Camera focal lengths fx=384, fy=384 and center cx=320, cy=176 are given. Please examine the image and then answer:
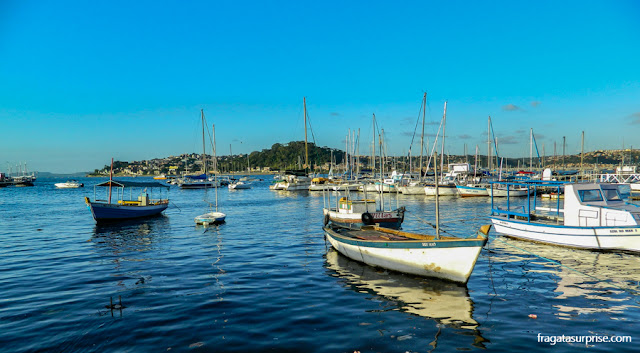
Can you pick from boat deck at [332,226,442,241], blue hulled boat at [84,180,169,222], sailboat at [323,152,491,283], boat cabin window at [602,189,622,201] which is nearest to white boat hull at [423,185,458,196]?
blue hulled boat at [84,180,169,222]

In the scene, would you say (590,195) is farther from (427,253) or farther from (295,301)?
(295,301)

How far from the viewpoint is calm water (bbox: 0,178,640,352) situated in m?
11.0

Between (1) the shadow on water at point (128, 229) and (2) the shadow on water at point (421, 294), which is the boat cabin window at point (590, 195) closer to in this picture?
(2) the shadow on water at point (421, 294)

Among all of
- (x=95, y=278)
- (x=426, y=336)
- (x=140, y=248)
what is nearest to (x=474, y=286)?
(x=426, y=336)

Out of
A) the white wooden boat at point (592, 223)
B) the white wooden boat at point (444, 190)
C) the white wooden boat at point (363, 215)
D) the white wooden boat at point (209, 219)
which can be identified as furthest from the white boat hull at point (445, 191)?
the white wooden boat at point (592, 223)

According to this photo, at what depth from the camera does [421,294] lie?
1479 cm

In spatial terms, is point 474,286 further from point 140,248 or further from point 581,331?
point 140,248

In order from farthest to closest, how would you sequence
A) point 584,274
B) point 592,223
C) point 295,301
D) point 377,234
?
point 592,223
point 377,234
point 584,274
point 295,301

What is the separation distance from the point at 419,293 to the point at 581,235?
44.1 ft

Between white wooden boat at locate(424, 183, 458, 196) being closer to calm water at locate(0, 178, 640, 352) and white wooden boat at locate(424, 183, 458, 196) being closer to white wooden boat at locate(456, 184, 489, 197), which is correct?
white wooden boat at locate(456, 184, 489, 197)

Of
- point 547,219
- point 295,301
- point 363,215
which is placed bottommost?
point 295,301

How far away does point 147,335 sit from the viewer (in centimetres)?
1140

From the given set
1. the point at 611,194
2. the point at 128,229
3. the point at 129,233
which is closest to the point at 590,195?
the point at 611,194

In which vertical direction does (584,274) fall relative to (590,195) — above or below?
below
